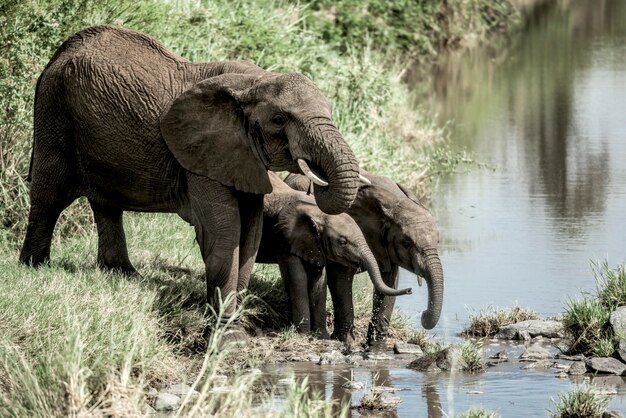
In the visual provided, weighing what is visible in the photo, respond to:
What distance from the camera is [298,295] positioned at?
11.8 metres

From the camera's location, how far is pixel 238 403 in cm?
789

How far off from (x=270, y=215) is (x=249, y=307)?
78cm

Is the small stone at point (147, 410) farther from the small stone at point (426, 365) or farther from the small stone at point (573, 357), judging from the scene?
the small stone at point (573, 357)

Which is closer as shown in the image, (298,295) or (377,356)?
(377,356)

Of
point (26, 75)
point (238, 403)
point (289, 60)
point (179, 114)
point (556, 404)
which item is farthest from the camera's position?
point (289, 60)

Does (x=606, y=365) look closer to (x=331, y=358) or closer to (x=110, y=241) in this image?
(x=331, y=358)

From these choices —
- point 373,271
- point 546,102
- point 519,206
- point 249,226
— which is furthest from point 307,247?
point 546,102

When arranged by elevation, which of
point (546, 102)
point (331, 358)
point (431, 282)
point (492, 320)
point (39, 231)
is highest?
point (546, 102)

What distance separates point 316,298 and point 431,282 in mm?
1155

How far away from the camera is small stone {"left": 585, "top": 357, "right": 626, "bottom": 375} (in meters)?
10.7

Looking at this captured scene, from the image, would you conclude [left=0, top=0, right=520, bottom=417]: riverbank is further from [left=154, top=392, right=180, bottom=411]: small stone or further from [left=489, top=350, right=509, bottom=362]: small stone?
[left=489, top=350, right=509, bottom=362]: small stone

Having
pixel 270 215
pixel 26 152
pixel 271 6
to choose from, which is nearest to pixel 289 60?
pixel 271 6

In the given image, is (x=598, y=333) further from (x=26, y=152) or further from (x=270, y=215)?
(x=26, y=152)

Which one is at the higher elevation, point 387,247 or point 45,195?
point 45,195
